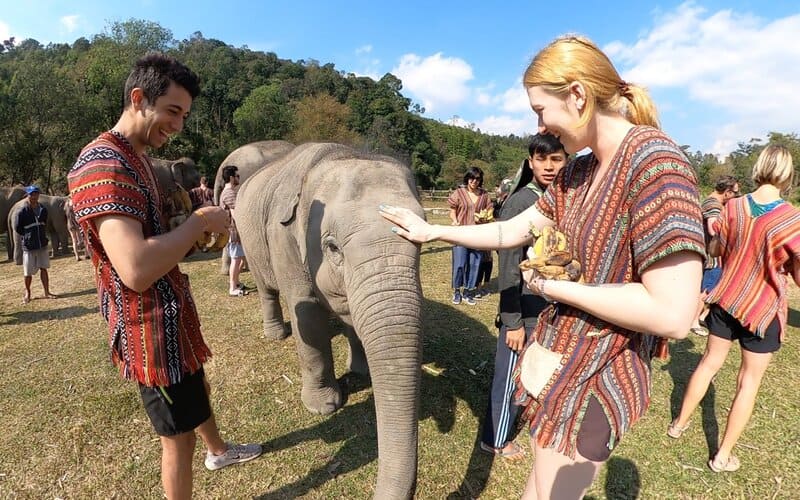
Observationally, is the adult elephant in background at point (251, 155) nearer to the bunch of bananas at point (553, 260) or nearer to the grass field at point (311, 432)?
the grass field at point (311, 432)

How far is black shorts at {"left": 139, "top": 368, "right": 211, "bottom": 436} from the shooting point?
7.22 feet

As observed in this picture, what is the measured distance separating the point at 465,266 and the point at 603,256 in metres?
6.27

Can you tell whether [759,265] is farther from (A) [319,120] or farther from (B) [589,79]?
(A) [319,120]

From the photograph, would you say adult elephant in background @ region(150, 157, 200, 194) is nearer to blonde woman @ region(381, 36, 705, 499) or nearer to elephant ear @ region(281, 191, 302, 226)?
elephant ear @ region(281, 191, 302, 226)

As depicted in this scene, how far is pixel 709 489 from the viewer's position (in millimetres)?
3246

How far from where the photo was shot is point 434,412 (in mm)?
4043

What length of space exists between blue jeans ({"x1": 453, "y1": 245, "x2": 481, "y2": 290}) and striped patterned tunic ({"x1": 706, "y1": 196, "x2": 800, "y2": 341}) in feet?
14.6

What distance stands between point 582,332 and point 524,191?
168 cm

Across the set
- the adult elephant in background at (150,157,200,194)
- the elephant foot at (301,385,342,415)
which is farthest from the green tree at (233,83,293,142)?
the elephant foot at (301,385,342,415)

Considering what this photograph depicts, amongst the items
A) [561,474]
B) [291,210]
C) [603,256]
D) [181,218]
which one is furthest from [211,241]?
[561,474]

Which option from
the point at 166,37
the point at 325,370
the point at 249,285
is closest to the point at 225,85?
the point at 166,37

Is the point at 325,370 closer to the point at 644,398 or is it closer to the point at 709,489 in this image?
the point at 644,398

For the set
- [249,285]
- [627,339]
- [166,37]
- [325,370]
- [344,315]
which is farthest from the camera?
[166,37]

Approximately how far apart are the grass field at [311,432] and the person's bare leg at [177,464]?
2.70 ft
